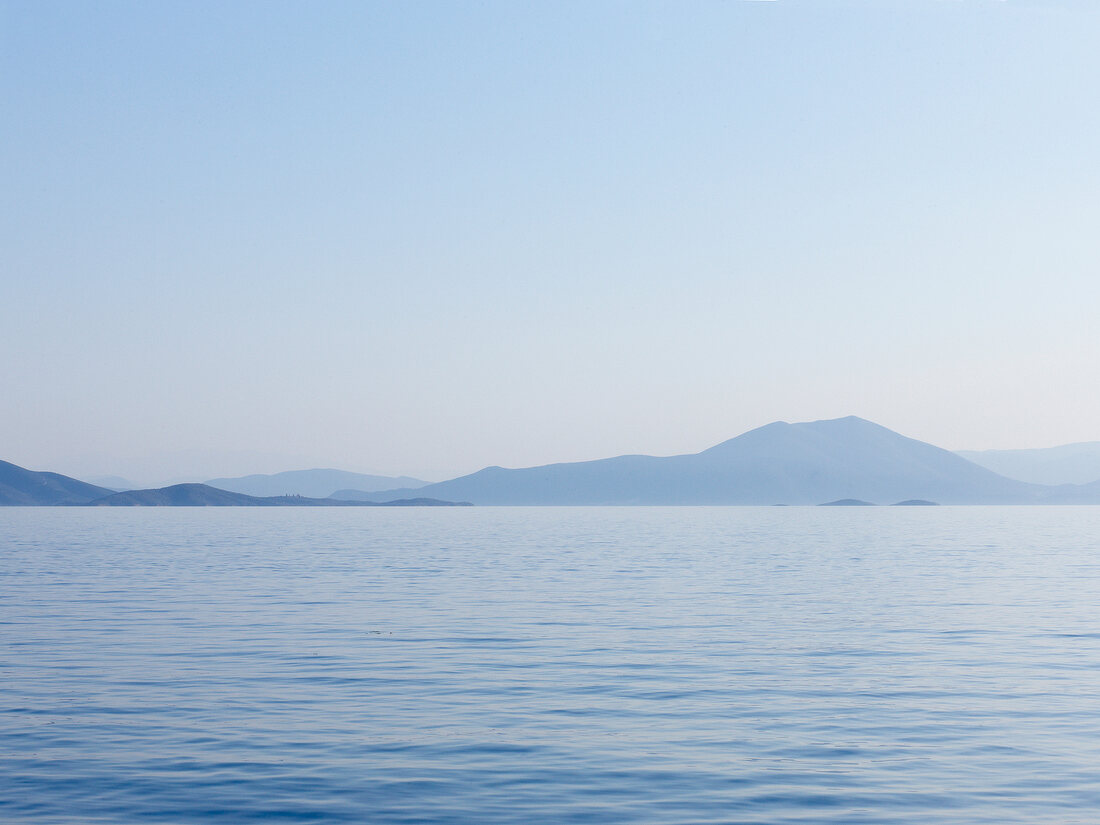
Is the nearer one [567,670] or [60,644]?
[567,670]

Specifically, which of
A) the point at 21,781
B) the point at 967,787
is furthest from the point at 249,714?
the point at 967,787

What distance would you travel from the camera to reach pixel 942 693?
74.1 ft

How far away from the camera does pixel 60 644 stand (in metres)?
29.3

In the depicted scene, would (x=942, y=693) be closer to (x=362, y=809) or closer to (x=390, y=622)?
(x=362, y=809)

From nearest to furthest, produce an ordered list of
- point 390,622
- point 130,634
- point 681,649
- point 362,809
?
point 362,809, point 681,649, point 130,634, point 390,622

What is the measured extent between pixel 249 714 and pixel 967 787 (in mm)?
12301

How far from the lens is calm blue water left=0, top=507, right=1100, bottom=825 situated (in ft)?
49.9

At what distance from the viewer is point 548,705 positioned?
21281 millimetres

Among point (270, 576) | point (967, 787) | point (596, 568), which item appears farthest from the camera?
point (596, 568)

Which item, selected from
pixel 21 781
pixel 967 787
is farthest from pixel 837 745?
pixel 21 781

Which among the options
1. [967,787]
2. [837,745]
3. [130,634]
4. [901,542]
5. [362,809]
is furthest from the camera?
[901,542]

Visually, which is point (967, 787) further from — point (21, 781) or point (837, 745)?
point (21, 781)

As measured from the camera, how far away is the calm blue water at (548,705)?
15.2 meters

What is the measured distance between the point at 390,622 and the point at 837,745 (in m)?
19.0
